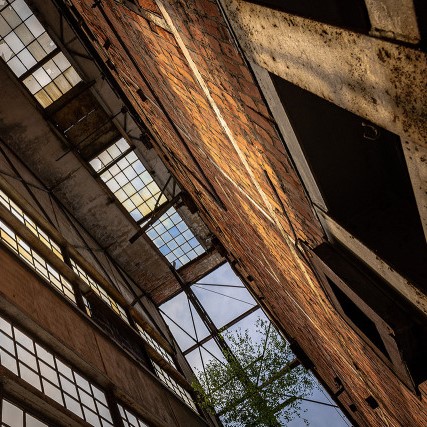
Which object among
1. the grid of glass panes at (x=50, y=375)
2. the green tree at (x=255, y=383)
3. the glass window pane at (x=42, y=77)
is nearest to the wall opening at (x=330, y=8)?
the grid of glass panes at (x=50, y=375)

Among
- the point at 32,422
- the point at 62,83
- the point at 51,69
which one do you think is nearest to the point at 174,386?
the point at 32,422

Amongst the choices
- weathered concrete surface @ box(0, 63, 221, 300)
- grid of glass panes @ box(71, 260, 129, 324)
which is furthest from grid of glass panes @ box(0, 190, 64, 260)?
weathered concrete surface @ box(0, 63, 221, 300)

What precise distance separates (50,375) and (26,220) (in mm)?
4125

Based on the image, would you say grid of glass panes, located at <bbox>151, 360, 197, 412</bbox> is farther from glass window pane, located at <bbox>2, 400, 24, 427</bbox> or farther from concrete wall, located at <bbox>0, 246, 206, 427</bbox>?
glass window pane, located at <bbox>2, 400, 24, 427</bbox>

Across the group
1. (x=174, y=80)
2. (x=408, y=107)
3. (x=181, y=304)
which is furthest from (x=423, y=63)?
(x=181, y=304)

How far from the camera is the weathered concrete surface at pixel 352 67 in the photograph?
26.6 inches

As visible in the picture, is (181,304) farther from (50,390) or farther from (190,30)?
(190,30)

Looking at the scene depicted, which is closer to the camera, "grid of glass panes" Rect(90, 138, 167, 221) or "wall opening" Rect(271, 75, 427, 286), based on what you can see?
"wall opening" Rect(271, 75, 427, 286)

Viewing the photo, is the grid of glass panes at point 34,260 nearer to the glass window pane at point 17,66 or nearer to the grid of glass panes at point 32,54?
the grid of glass panes at point 32,54

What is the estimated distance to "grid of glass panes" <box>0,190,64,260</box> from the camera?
7251 millimetres

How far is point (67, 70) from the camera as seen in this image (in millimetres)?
10766

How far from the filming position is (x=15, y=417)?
3336mm

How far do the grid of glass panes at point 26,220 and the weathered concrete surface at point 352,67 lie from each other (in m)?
7.06

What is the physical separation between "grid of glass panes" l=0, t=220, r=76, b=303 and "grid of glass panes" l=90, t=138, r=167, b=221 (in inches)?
203
